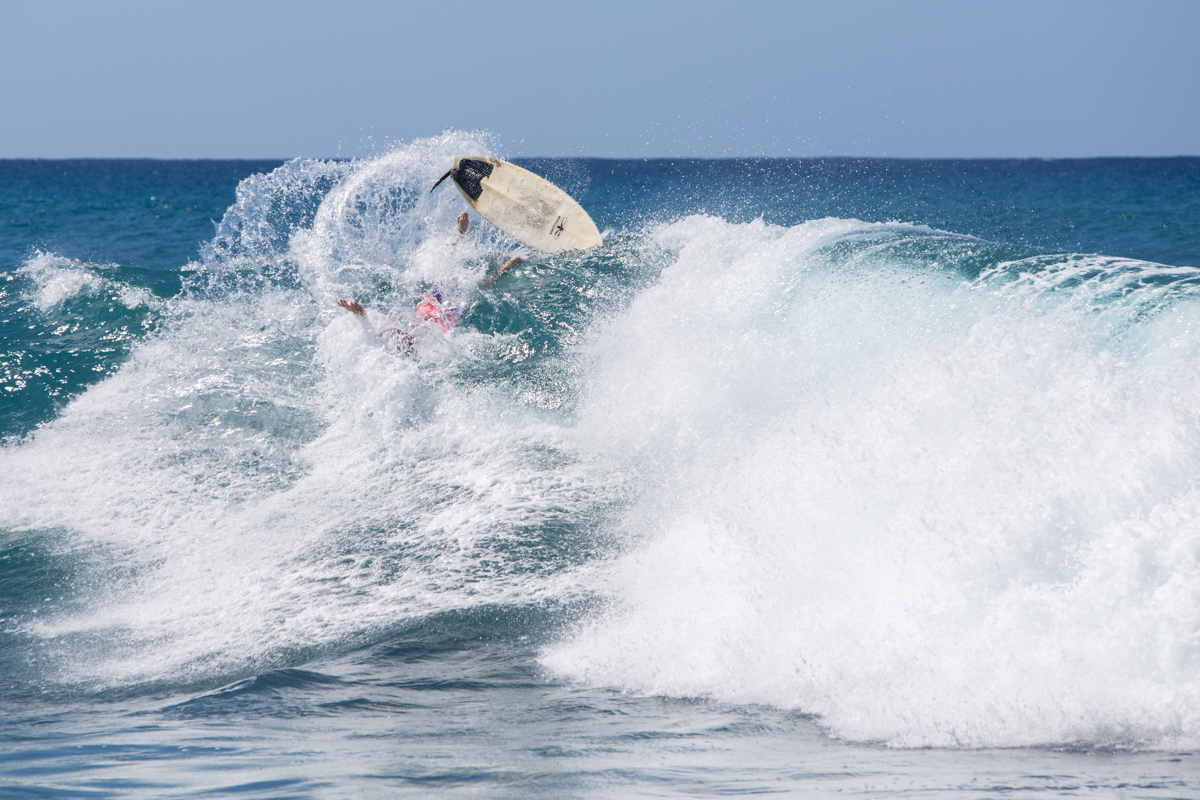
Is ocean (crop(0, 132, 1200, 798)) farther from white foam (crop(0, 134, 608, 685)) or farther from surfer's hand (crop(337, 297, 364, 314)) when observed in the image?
surfer's hand (crop(337, 297, 364, 314))

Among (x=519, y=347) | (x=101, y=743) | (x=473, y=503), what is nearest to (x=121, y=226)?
(x=519, y=347)

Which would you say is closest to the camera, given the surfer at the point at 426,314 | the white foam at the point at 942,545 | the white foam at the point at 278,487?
the white foam at the point at 942,545

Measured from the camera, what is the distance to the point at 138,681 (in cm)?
542

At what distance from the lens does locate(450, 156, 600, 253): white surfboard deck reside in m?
12.4

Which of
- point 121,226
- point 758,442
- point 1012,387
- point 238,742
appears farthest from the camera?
point 121,226

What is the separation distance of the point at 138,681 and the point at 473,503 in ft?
9.78

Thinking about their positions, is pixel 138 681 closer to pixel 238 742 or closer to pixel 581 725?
pixel 238 742

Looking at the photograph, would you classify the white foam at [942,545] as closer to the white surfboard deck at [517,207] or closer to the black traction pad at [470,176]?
the white surfboard deck at [517,207]

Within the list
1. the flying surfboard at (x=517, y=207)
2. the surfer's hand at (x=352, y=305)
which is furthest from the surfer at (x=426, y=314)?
the flying surfboard at (x=517, y=207)

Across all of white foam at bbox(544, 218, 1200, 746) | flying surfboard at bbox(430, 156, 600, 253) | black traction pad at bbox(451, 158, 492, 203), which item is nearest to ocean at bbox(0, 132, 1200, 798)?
white foam at bbox(544, 218, 1200, 746)

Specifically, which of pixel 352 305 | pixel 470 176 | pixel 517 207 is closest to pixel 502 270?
pixel 517 207

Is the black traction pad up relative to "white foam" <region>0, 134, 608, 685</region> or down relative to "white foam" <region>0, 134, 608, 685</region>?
up

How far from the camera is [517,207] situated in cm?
1244

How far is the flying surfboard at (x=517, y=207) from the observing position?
12.4 m
